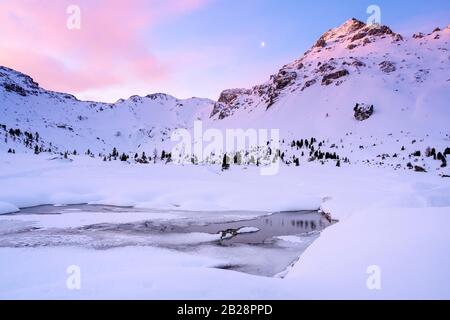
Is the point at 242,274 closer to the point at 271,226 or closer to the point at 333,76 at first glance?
the point at 271,226

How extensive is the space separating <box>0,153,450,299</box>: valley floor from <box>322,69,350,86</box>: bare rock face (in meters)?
106

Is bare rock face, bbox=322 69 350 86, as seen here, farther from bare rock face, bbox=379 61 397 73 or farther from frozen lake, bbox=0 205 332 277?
frozen lake, bbox=0 205 332 277

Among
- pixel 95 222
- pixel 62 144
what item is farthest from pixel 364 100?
pixel 62 144

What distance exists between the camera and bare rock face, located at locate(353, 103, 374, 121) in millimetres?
100938

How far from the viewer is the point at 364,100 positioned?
370ft

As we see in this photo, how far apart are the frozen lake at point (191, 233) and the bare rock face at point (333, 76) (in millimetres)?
118237

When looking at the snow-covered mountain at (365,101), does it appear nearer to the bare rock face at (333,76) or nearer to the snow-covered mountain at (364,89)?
the snow-covered mountain at (364,89)

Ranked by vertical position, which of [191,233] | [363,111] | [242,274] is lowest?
[191,233]

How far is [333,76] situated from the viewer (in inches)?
5517

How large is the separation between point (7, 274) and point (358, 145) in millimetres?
73454

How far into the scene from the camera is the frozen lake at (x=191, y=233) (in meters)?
16.5

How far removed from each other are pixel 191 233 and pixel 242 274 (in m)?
→ 13.0

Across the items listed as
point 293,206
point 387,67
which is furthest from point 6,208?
point 387,67
